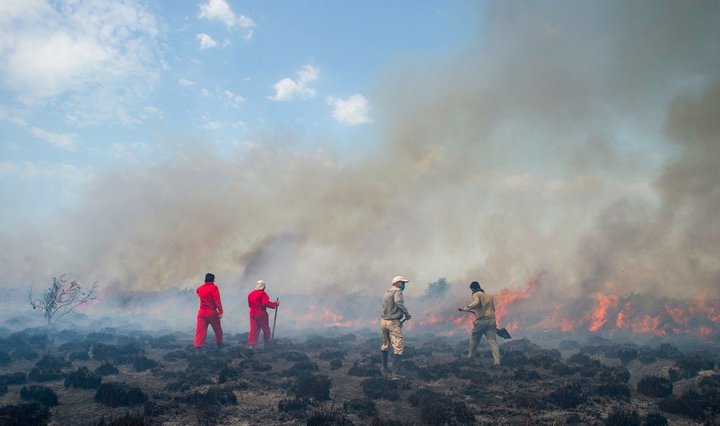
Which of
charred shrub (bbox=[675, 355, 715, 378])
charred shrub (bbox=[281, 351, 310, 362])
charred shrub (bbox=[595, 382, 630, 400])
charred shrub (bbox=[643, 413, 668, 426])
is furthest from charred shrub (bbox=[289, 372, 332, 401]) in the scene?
charred shrub (bbox=[675, 355, 715, 378])

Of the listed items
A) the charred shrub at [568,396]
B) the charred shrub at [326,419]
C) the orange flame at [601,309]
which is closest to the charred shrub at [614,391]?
the charred shrub at [568,396]

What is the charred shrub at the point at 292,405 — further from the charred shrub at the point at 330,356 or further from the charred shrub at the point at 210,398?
the charred shrub at the point at 330,356

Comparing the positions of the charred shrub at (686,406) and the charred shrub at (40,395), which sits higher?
the charred shrub at (40,395)

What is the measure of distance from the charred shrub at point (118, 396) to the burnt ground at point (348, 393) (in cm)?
3

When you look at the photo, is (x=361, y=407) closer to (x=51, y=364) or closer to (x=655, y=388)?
(x=655, y=388)

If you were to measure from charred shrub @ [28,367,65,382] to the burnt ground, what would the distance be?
5cm

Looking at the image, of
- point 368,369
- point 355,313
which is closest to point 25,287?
point 355,313

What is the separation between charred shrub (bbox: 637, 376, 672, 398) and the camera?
28.9 feet

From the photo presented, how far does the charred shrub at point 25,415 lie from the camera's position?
6.09m

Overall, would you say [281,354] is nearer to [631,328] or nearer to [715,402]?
[715,402]

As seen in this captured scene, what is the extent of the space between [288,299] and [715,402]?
4655 centimetres

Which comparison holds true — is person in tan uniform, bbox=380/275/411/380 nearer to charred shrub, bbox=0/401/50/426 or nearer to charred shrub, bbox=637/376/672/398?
charred shrub, bbox=637/376/672/398

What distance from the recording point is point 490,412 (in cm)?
776

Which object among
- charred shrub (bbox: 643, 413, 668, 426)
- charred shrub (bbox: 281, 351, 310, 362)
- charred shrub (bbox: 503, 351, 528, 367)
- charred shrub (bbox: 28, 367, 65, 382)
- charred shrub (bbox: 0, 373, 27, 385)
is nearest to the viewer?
charred shrub (bbox: 643, 413, 668, 426)
